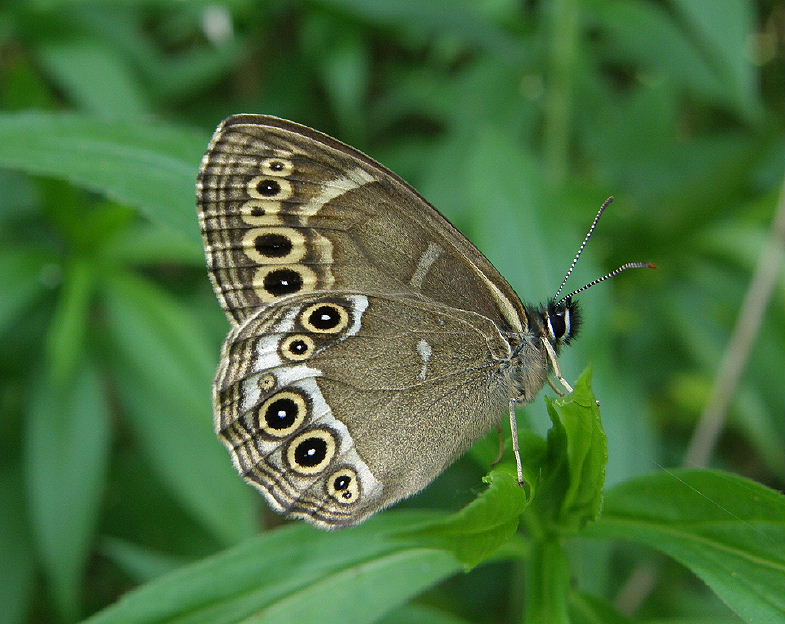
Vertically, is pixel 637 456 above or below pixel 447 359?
below

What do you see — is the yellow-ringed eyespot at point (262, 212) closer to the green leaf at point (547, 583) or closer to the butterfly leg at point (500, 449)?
the butterfly leg at point (500, 449)

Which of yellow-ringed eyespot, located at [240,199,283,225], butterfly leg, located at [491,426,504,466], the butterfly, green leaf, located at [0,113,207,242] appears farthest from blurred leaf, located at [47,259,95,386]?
butterfly leg, located at [491,426,504,466]

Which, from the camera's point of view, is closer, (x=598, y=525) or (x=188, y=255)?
(x=598, y=525)

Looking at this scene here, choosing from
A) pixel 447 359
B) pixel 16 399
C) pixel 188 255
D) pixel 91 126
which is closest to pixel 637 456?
pixel 447 359

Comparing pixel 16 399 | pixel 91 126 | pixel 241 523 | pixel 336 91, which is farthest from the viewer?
pixel 336 91

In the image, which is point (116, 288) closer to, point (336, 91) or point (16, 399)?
point (16, 399)

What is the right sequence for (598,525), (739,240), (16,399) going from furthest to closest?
(739,240), (16,399), (598,525)

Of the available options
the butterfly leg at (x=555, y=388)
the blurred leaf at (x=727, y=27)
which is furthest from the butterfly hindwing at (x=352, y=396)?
the blurred leaf at (x=727, y=27)
